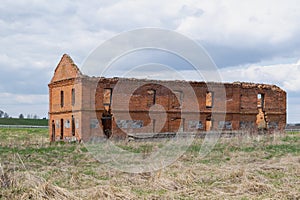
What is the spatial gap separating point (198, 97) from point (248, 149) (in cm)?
1321

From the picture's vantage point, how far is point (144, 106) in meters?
30.0

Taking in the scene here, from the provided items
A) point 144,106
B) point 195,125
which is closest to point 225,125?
point 195,125

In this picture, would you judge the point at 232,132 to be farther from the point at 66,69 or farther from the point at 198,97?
the point at 66,69

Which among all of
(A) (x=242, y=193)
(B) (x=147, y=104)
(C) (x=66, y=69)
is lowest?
(A) (x=242, y=193)

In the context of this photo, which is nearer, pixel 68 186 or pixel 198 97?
pixel 68 186

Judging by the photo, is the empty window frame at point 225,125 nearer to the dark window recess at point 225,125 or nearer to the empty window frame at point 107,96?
the dark window recess at point 225,125

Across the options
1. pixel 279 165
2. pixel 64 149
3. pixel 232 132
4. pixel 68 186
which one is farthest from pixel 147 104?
pixel 68 186

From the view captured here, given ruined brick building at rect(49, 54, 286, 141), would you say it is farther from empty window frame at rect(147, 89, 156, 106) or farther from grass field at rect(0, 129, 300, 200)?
grass field at rect(0, 129, 300, 200)

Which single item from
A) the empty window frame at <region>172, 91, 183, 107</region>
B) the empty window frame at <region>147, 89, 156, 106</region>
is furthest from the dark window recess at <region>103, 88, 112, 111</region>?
the empty window frame at <region>172, 91, 183, 107</region>

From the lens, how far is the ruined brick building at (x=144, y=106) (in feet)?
94.0

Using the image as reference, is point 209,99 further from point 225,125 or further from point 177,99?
point 177,99

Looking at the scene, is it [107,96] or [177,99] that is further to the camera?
[177,99]

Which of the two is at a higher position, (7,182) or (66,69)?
(66,69)

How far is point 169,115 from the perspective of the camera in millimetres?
31109
